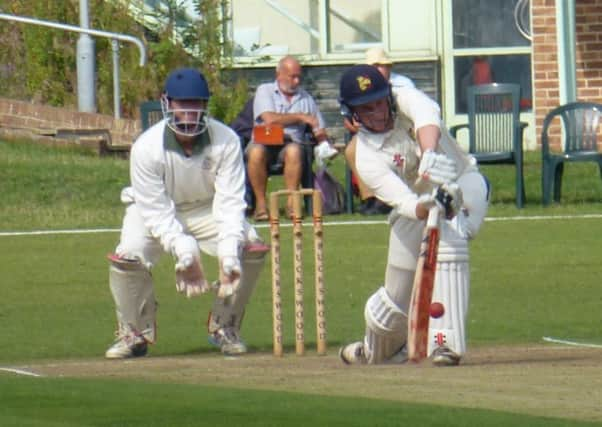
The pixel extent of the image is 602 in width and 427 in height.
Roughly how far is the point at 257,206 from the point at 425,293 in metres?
8.59

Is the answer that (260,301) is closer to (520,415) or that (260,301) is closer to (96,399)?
(96,399)

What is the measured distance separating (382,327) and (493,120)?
9.95 m

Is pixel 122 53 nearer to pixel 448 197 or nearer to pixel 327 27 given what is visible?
pixel 327 27

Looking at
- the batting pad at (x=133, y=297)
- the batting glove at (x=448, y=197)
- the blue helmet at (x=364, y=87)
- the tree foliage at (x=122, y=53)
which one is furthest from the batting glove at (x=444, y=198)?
the tree foliage at (x=122, y=53)

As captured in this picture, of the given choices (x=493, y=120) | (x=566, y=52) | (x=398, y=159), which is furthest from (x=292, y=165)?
(x=398, y=159)

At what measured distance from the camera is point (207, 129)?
410 inches

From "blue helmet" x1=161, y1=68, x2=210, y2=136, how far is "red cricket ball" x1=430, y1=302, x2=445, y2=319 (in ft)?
5.90

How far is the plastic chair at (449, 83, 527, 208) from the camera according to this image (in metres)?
19.3

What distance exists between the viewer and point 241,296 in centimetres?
1081

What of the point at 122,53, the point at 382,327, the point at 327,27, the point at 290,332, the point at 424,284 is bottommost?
the point at 290,332

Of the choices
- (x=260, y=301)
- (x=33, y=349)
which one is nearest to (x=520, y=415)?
(x=33, y=349)

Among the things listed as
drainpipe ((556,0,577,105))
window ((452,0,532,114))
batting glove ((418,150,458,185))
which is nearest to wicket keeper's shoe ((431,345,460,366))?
batting glove ((418,150,458,185))

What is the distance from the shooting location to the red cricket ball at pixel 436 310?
30.7 ft

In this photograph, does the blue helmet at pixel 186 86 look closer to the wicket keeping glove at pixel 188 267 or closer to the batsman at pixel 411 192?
the wicket keeping glove at pixel 188 267
